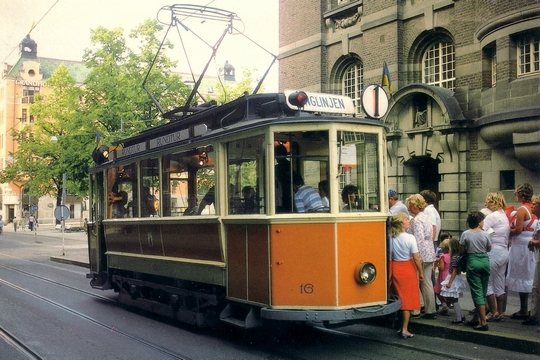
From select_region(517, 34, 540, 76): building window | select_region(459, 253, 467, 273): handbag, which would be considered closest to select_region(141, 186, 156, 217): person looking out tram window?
A: select_region(459, 253, 467, 273): handbag

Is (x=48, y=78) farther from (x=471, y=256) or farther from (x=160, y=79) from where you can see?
(x=471, y=256)

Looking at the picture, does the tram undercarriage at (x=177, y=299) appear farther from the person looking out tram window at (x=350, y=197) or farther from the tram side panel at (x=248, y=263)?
the person looking out tram window at (x=350, y=197)

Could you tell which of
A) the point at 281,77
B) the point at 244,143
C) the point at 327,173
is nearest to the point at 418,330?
the point at 327,173

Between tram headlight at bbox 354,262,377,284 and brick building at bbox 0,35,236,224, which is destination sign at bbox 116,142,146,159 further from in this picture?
brick building at bbox 0,35,236,224

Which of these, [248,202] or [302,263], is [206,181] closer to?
[248,202]

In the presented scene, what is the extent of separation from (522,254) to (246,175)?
157 inches

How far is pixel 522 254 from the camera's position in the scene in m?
8.34

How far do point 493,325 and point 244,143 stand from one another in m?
4.02

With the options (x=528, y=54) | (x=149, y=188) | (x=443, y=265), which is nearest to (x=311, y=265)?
(x=443, y=265)

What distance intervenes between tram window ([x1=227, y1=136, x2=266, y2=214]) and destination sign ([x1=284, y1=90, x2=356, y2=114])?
A: 71 centimetres

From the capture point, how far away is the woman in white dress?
324 inches

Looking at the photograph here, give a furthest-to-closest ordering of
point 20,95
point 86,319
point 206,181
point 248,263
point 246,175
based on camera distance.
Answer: point 20,95 < point 86,319 < point 206,181 < point 246,175 < point 248,263

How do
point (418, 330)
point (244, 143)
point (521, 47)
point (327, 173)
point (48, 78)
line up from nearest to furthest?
point (327, 173), point (244, 143), point (418, 330), point (521, 47), point (48, 78)

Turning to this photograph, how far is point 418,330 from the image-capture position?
27.2ft
